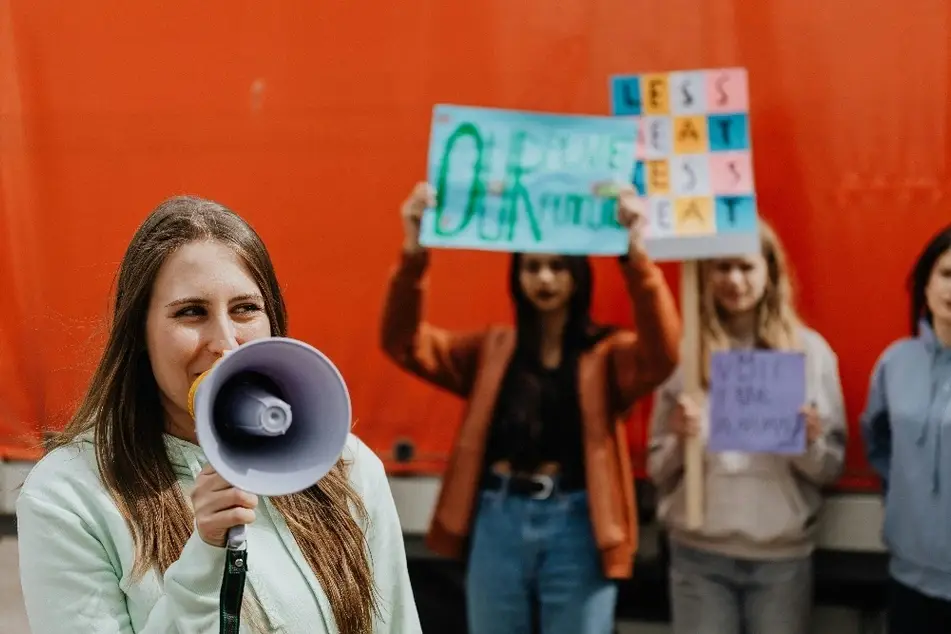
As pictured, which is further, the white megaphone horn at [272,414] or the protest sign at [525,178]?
the protest sign at [525,178]

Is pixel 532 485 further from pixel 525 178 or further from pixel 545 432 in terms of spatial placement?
pixel 525 178

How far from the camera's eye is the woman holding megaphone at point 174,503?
52.6 inches

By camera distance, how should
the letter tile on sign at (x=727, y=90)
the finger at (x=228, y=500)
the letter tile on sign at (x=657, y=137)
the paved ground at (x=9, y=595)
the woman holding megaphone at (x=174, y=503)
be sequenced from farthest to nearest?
the paved ground at (x=9, y=595), the letter tile on sign at (x=657, y=137), the letter tile on sign at (x=727, y=90), the woman holding megaphone at (x=174, y=503), the finger at (x=228, y=500)

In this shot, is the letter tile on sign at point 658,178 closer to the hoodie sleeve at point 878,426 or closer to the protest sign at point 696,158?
the protest sign at point 696,158

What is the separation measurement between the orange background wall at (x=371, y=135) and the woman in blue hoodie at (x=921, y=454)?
0.14 meters

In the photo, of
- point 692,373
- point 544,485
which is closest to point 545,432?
point 544,485

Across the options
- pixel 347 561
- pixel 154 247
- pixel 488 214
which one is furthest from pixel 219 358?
pixel 488 214

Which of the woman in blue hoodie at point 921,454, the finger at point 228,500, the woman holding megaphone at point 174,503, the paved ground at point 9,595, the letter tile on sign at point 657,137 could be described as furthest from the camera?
the paved ground at point 9,595

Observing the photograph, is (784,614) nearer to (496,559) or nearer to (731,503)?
(731,503)

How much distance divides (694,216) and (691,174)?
0.12 m

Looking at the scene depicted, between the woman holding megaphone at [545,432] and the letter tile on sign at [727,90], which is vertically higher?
the letter tile on sign at [727,90]

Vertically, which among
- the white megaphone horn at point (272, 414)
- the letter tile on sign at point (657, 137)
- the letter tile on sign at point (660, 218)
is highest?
the letter tile on sign at point (657, 137)

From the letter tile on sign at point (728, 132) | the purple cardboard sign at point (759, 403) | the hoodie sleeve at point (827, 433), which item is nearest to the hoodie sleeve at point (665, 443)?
the purple cardboard sign at point (759, 403)

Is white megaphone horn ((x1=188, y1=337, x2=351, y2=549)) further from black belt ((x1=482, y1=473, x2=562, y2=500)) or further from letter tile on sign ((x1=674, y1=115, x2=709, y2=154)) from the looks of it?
letter tile on sign ((x1=674, y1=115, x2=709, y2=154))
